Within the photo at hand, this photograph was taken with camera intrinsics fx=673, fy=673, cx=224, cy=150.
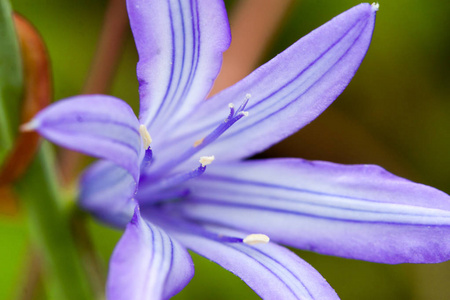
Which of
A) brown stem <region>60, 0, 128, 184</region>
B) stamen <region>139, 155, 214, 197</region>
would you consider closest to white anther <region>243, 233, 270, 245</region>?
stamen <region>139, 155, 214, 197</region>

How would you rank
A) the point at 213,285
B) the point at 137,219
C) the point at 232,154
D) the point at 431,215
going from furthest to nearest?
1. the point at 213,285
2. the point at 232,154
3. the point at 431,215
4. the point at 137,219

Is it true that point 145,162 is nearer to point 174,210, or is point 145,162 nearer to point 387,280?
point 174,210

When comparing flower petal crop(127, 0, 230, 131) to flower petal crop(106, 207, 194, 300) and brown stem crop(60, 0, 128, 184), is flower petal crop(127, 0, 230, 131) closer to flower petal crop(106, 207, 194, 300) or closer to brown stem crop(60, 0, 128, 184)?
flower petal crop(106, 207, 194, 300)

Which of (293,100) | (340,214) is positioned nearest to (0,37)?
(293,100)

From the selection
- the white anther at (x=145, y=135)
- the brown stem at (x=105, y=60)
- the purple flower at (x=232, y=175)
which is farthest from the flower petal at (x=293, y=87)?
the brown stem at (x=105, y=60)

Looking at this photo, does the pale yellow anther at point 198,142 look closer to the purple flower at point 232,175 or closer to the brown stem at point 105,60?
the purple flower at point 232,175
